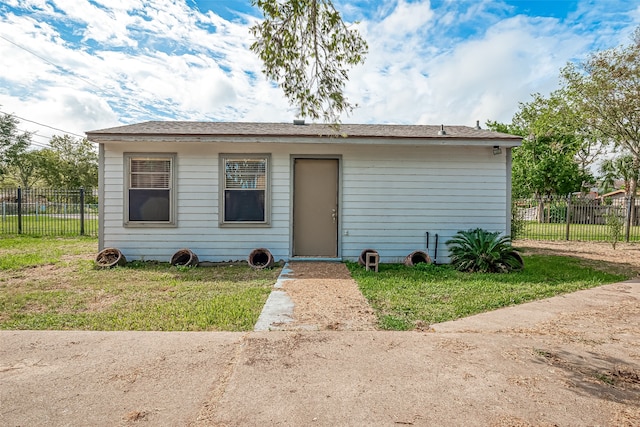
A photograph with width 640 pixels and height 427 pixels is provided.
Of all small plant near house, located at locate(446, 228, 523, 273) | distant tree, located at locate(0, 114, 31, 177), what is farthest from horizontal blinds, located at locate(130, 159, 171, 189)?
distant tree, located at locate(0, 114, 31, 177)

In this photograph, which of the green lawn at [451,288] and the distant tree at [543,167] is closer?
the green lawn at [451,288]

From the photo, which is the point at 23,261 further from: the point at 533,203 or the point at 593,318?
the point at 533,203

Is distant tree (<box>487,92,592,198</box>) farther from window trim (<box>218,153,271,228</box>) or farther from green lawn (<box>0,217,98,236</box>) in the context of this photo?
green lawn (<box>0,217,98,236</box>)

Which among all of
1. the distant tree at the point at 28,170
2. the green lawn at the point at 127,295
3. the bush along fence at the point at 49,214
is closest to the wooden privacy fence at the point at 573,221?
the green lawn at the point at 127,295

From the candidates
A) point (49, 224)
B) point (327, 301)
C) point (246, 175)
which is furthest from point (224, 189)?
point (49, 224)

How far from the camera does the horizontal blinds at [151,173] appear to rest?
296 inches

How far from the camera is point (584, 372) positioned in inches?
108

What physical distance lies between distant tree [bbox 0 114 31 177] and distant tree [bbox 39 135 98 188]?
9.83m

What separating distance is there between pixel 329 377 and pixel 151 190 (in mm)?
6329

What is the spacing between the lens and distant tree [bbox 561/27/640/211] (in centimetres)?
1070

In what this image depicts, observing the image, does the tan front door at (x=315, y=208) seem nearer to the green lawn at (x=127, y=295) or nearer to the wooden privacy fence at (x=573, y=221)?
the green lawn at (x=127, y=295)

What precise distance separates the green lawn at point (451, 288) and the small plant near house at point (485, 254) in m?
0.26

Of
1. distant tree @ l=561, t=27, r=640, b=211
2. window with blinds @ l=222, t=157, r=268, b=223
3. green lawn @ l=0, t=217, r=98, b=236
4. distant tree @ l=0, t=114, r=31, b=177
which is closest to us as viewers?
window with blinds @ l=222, t=157, r=268, b=223

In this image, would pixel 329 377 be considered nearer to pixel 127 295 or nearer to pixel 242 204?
pixel 127 295
